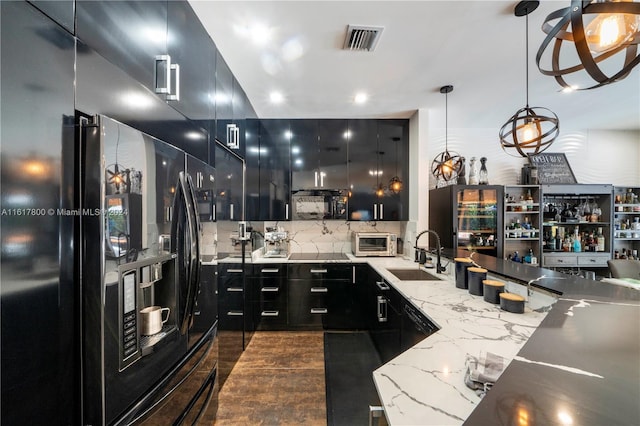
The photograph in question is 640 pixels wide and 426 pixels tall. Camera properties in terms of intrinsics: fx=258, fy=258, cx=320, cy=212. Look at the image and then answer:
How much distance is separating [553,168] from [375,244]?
3092 mm

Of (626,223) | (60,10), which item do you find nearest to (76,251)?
(60,10)

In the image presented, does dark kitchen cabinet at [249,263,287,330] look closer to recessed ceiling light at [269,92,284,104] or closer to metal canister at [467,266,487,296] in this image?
recessed ceiling light at [269,92,284,104]

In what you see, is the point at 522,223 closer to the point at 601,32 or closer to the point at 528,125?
the point at 528,125

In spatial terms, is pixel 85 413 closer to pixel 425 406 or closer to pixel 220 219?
pixel 425 406

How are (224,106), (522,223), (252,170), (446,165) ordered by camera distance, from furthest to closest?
(522,223) < (446,165) < (252,170) < (224,106)

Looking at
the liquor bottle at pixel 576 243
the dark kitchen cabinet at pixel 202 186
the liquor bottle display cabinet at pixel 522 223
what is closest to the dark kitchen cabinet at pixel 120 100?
the dark kitchen cabinet at pixel 202 186

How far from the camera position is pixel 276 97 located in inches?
112

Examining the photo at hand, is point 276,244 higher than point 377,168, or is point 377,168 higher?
point 377,168

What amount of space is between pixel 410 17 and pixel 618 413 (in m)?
2.05

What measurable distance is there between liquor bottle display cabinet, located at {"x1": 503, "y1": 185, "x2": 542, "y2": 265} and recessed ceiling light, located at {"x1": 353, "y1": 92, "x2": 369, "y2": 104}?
2.37 m

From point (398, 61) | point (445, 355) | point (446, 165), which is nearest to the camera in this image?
point (445, 355)

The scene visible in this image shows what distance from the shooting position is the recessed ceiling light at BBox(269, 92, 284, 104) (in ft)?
9.11

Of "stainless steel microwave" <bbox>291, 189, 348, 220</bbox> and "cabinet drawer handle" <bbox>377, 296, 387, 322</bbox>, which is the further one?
"stainless steel microwave" <bbox>291, 189, 348, 220</bbox>

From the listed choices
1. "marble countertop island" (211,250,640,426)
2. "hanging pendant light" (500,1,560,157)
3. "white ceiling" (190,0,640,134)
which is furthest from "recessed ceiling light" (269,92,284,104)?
"marble countertop island" (211,250,640,426)
